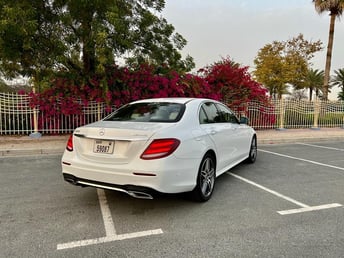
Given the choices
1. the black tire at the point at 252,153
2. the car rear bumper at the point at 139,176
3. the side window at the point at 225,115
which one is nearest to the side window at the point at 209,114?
the side window at the point at 225,115

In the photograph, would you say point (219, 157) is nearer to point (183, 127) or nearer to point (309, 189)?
point (183, 127)

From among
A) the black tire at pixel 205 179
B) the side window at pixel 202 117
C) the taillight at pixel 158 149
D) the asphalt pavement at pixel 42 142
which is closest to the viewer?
the taillight at pixel 158 149

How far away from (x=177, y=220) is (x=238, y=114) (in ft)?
31.5

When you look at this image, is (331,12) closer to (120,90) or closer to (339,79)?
(120,90)

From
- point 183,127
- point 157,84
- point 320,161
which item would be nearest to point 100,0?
point 157,84

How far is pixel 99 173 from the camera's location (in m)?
3.23

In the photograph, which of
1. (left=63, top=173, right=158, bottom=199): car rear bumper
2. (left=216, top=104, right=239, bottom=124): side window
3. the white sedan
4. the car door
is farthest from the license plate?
(left=216, top=104, right=239, bottom=124): side window

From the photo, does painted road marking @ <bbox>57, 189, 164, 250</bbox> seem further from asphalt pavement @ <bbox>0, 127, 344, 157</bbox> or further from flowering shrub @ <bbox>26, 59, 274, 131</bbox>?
flowering shrub @ <bbox>26, 59, 274, 131</bbox>

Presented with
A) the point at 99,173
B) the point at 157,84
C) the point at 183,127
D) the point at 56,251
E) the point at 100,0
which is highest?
the point at 100,0

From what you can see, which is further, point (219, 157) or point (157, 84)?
point (157, 84)

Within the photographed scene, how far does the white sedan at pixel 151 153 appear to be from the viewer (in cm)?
307

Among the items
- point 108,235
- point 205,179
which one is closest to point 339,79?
point 205,179

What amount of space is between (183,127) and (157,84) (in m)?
6.81

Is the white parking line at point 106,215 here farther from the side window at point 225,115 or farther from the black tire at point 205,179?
the side window at point 225,115
